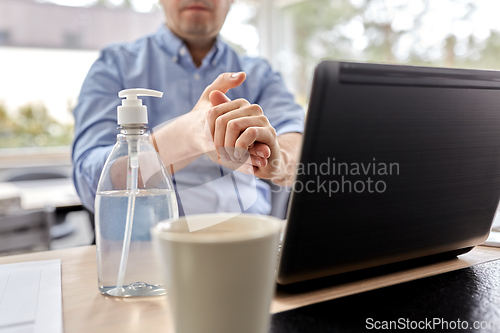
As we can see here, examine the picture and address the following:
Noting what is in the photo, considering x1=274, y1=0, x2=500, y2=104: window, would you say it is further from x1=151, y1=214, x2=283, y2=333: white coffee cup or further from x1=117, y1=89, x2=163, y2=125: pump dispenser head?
x1=151, y1=214, x2=283, y2=333: white coffee cup

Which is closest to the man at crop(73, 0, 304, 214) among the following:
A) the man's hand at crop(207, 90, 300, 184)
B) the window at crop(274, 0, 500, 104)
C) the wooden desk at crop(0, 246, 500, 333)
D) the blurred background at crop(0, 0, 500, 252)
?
the man's hand at crop(207, 90, 300, 184)

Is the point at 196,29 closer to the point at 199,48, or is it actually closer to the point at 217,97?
the point at 199,48

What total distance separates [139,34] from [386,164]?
3.76 m

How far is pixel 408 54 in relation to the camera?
2990mm

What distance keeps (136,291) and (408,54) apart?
2.97m

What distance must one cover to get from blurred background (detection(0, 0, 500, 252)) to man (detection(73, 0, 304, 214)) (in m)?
1.66

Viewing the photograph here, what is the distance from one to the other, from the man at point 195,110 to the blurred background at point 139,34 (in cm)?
166

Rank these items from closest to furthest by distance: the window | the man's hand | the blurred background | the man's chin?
1. the man's hand
2. the man's chin
3. the window
4. the blurred background

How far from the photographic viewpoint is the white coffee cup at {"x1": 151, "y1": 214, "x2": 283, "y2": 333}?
0.92ft

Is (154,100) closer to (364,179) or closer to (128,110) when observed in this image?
(128,110)

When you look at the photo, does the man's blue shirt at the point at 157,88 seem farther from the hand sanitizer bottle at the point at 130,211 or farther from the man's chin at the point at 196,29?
the hand sanitizer bottle at the point at 130,211

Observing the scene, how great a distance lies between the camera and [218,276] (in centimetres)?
29

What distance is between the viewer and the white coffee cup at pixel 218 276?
28 cm

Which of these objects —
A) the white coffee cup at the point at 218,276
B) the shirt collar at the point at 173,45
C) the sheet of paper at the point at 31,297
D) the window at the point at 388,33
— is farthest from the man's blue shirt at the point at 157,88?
the window at the point at 388,33
